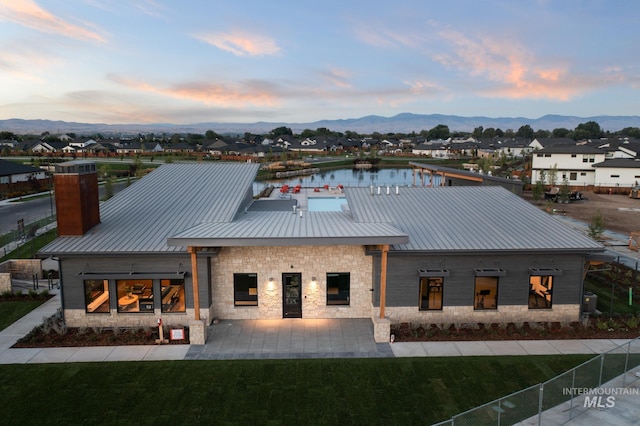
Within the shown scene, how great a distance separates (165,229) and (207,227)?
93.9 inches

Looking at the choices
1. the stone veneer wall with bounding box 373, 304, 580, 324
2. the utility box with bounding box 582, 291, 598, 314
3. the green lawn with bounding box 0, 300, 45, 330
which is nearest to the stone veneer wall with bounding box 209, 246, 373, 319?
the stone veneer wall with bounding box 373, 304, 580, 324

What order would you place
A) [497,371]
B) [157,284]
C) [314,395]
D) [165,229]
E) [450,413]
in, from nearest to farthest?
[450,413]
[314,395]
[497,371]
[157,284]
[165,229]

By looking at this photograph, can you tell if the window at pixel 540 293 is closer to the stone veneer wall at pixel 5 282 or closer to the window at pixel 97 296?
the window at pixel 97 296

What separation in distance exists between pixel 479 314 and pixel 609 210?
37.4 metres

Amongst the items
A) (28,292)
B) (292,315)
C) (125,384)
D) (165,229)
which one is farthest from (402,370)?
(28,292)

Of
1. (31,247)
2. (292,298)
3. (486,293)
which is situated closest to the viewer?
(486,293)

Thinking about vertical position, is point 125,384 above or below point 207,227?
below

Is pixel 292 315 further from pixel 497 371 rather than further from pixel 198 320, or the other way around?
pixel 497 371

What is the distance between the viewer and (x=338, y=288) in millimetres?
18016

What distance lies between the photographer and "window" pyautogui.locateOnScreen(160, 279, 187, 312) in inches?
681

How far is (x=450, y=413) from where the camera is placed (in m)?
11.8

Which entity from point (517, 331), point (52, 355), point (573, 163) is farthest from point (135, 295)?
point (573, 163)

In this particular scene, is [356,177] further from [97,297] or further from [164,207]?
[97,297]

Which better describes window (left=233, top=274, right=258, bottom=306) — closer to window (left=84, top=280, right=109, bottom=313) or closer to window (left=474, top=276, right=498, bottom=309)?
window (left=84, top=280, right=109, bottom=313)
